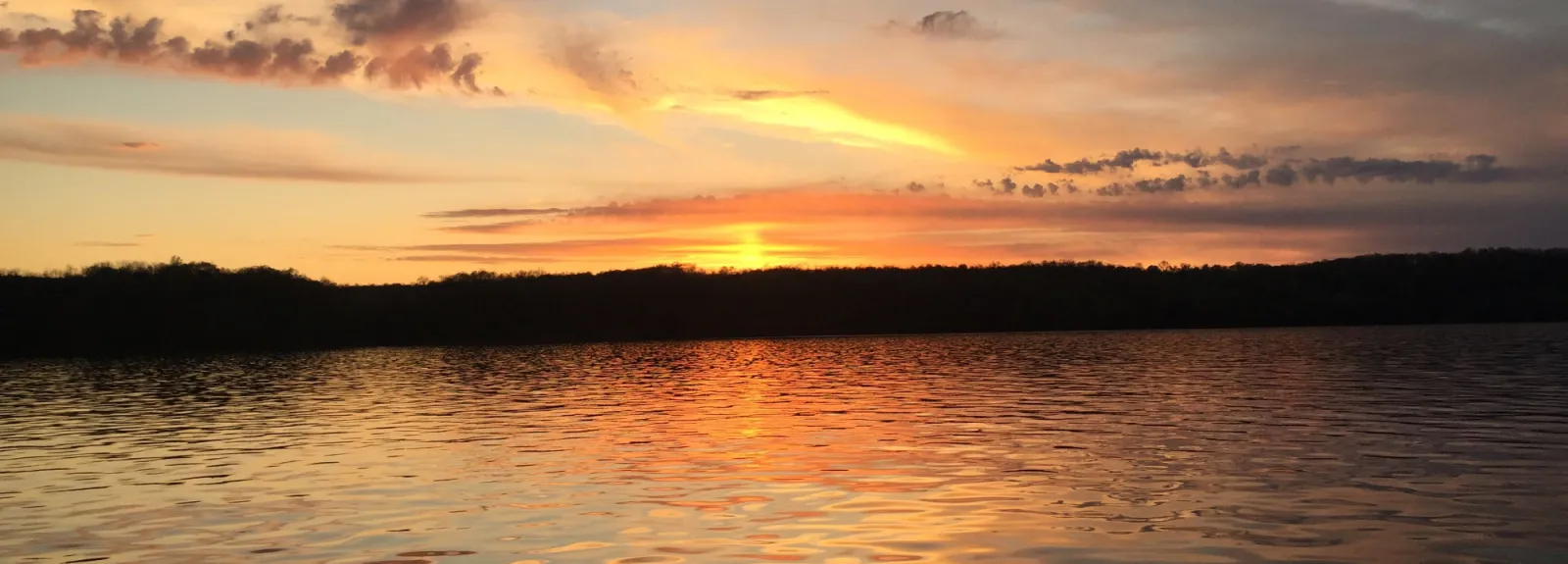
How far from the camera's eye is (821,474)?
85.8 ft

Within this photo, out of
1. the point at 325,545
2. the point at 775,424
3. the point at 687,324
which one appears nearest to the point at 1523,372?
the point at 775,424

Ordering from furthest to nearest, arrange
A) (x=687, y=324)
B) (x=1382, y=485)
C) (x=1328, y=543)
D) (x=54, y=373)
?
(x=687, y=324) → (x=54, y=373) → (x=1382, y=485) → (x=1328, y=543)

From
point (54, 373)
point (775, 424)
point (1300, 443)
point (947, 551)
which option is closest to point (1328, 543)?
point (947, 551)

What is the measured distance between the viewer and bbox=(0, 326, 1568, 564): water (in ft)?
60.5

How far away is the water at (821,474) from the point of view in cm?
1845

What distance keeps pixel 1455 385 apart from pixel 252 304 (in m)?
169

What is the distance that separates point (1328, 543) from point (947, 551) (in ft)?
17.3

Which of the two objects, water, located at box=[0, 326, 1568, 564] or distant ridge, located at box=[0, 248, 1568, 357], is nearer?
water, located at box=[0, 326, 1568, 564]

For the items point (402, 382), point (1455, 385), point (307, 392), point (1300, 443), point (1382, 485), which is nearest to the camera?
point (1382, 485)

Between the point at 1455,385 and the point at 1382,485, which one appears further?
the point at 1455,385

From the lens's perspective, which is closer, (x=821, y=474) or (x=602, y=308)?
(x=821, y=474)

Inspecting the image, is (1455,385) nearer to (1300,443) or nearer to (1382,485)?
(1300,443)

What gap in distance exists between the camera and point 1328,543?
17.5 meters

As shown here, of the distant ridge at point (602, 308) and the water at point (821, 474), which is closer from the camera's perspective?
the water at point (821, 474)
